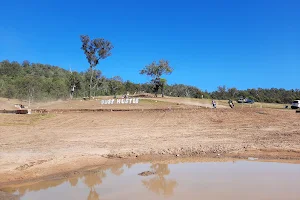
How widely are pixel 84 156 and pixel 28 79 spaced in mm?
77197

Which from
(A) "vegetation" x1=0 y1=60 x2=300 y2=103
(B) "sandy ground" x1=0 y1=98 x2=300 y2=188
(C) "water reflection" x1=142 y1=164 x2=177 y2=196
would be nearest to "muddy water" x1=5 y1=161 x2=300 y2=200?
(C) "water reflection" x1=142 y1=164 x2=177 y2=196

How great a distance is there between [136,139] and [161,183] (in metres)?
8.11

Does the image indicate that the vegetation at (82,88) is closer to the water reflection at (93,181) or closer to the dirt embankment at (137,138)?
the dirt embankment at (137,138)

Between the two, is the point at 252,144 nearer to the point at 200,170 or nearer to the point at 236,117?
the point at 200,170

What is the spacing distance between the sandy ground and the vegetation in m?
32.9

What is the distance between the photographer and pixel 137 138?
58.9ft

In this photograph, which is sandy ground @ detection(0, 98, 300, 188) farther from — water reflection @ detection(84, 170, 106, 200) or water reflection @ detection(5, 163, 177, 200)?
water reflection @ detection(84, 170, 106, 200)

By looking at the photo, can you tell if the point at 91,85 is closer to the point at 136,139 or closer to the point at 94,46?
the point at 94,46

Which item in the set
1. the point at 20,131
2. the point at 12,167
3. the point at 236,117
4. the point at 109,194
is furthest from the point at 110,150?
the point at 236,117

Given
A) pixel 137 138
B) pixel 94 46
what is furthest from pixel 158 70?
pixel 137 138

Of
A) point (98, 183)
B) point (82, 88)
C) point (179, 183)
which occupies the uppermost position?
point (82, 88)

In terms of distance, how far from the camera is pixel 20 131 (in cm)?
2000

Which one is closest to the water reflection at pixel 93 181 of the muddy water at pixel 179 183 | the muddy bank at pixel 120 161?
the muddy water at pixel 179 183

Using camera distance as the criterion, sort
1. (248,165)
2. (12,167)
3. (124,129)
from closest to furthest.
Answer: (12,167)
(248,165)
(124,129)
